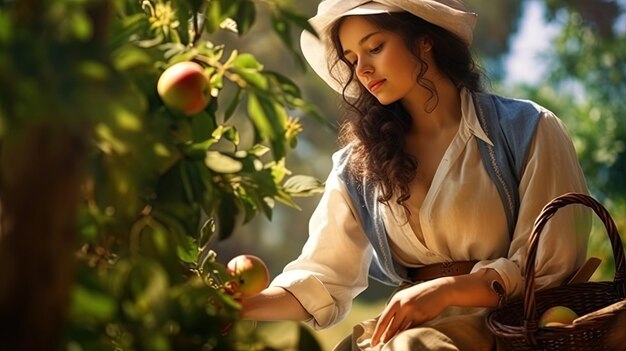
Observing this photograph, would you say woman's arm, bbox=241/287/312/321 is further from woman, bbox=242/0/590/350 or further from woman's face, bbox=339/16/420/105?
woman's face, bbox=339/16/420/105

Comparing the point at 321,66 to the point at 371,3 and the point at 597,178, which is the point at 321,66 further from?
the point at 597,178

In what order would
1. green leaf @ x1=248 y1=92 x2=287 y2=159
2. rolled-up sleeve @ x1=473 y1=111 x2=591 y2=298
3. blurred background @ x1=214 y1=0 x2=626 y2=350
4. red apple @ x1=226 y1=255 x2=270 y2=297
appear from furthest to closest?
blurred background @ x1=214 y1=0 x2=626 y2=350 < rolled-up sleeve @ x1=473 y1=111 x2=591 y2=298 < red apple @ x1=226 y1=255 x2=270 y2=297 < green leaf @ x1=248 y1=92 x2=287 y2=159

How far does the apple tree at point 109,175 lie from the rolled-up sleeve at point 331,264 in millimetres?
610

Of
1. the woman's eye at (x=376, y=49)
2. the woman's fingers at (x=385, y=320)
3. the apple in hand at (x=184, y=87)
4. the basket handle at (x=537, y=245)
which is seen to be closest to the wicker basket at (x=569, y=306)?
the basket handle at (x=537, y=245)

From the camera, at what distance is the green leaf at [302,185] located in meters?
1.49

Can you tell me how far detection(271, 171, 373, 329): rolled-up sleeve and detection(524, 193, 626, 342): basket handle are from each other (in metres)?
0.43

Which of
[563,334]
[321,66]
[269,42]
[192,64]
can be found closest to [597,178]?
[269,42]

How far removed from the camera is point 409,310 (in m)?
1.61

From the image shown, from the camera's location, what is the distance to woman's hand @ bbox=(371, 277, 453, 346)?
1612mm

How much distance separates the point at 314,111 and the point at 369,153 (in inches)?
36.4

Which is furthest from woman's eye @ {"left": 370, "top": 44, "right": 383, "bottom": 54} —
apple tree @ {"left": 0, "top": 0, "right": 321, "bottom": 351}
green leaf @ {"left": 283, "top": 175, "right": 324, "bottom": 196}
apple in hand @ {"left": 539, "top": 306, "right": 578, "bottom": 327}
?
apple tree @ {"left": 0, "top": 0, "right": 321, "bottom": 351}

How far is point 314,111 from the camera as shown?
3.28ft

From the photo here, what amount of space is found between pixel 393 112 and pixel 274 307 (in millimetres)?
396

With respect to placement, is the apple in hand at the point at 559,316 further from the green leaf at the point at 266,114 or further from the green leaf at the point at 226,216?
the green leaf at the point at 266,114
